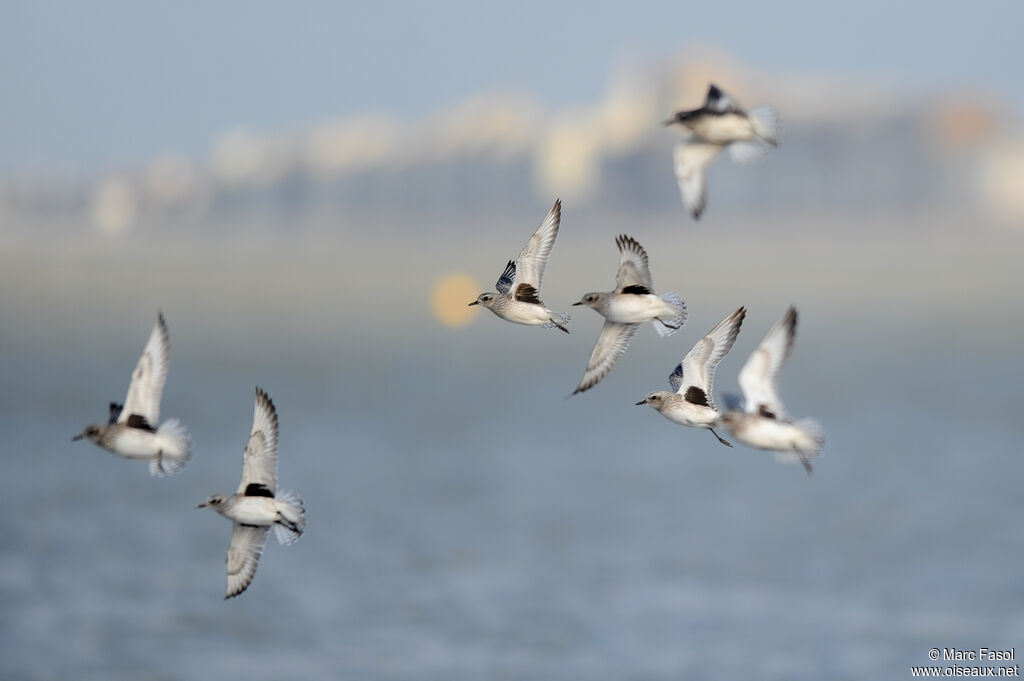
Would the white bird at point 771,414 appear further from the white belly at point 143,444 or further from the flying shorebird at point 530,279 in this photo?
the white belly at point 143,444

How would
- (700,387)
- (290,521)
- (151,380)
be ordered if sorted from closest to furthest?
1. (290,521)
2. (700,387)
3. (151,380)

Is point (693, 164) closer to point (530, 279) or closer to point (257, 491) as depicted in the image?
point (530, 279)

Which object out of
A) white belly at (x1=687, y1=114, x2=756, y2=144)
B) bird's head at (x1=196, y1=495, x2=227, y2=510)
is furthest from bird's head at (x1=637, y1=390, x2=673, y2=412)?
bird's head at (x1=196, y1=495, x2=227, y2=510)

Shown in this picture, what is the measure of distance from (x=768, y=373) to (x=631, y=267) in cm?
104

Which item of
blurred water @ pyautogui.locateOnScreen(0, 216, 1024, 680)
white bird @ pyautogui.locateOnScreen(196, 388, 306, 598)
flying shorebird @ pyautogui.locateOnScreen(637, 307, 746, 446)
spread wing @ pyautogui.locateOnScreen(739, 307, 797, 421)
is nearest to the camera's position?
spread wing @ pyautogui.locateOnScreen(739, 307, 797, 421)

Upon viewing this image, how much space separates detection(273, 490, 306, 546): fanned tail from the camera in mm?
8039

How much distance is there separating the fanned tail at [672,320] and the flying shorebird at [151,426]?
8.63ft

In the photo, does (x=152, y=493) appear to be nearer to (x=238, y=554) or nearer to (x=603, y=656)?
(x=603, y=656)

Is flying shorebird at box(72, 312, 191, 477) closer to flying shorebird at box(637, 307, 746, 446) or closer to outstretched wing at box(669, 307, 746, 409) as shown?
flying shorebird at box(637, 307, 746, 446)

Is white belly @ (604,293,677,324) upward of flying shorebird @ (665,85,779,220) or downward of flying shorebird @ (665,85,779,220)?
downward

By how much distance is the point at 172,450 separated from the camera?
8516mm

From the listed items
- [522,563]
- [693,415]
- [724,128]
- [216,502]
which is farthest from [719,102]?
[522,563]

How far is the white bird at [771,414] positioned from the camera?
24.6 ft

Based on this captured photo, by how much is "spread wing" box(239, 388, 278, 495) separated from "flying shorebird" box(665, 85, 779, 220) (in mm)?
2653
